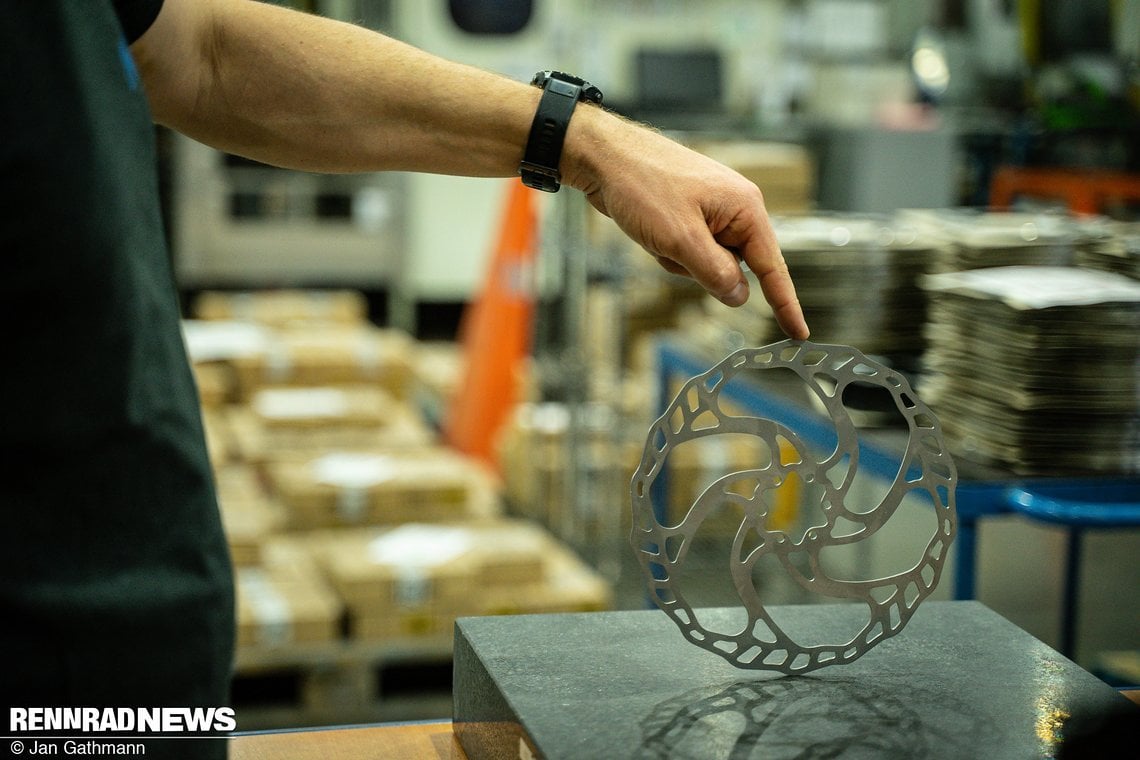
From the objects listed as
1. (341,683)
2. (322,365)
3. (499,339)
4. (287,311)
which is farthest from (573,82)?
(287,311)

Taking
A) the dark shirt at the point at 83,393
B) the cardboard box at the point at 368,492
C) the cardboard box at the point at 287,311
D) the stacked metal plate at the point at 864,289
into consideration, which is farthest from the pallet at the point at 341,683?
the dark shirt at the point at 83,393

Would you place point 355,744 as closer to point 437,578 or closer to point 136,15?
point 136,15

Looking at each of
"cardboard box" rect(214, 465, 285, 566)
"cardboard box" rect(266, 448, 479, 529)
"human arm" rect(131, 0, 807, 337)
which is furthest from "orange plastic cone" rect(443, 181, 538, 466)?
"human arm" rect(131, 0, 807, 337)

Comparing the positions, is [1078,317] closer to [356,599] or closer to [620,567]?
[356,599]

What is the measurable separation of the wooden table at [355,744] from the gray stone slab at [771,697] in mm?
27

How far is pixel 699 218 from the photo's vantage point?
123cm

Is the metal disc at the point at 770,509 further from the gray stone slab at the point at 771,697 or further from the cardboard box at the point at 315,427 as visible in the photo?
the cardboard box at the point at 315,427

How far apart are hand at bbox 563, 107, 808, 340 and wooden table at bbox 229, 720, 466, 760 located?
0.47 m

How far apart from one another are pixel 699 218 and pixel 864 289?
153 centimetres

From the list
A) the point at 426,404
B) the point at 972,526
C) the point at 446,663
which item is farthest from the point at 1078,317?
the point at 426,404

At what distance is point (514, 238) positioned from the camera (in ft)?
16.3

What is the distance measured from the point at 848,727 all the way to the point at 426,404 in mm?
4888

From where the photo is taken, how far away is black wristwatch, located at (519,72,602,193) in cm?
133

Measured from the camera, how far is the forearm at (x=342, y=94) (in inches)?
53.6
